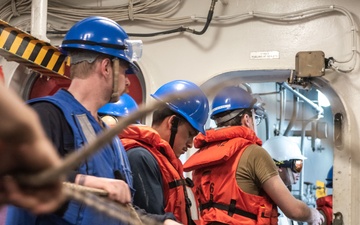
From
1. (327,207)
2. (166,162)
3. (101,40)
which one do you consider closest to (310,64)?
(327,207)

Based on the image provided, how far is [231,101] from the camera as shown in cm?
314

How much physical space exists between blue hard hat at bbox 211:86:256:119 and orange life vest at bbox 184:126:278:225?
21cm

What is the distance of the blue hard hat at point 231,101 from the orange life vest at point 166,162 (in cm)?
81

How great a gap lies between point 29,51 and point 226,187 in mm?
1423

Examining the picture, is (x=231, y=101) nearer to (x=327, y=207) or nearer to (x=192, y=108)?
(x=192, y=108)

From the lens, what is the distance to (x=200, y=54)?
3754 millimetres

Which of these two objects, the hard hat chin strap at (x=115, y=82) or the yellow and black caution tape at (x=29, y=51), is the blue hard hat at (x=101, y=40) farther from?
the yellow and black caution tape at (x=29, y=51)

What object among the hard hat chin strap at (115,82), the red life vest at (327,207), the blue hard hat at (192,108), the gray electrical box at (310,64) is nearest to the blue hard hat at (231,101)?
the blue hard hat at (192,108)

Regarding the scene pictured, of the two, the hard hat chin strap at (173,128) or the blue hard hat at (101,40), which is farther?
the hard hat chin strap at (173,128)

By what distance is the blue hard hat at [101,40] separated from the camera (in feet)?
5.97

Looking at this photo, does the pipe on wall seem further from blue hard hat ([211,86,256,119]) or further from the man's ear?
the man's ear

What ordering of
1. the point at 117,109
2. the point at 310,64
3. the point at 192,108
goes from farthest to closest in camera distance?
the point at 310,64, the point at 117,109, the point at 192,108

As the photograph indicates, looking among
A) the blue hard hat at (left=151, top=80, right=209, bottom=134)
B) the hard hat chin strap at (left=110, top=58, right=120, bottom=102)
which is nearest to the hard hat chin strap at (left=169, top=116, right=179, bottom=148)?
the blue hard hat at (left=151, top=80, right=209, bottom=134)

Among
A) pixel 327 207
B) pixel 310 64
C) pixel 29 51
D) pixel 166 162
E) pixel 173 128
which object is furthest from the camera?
pixel 327 207
